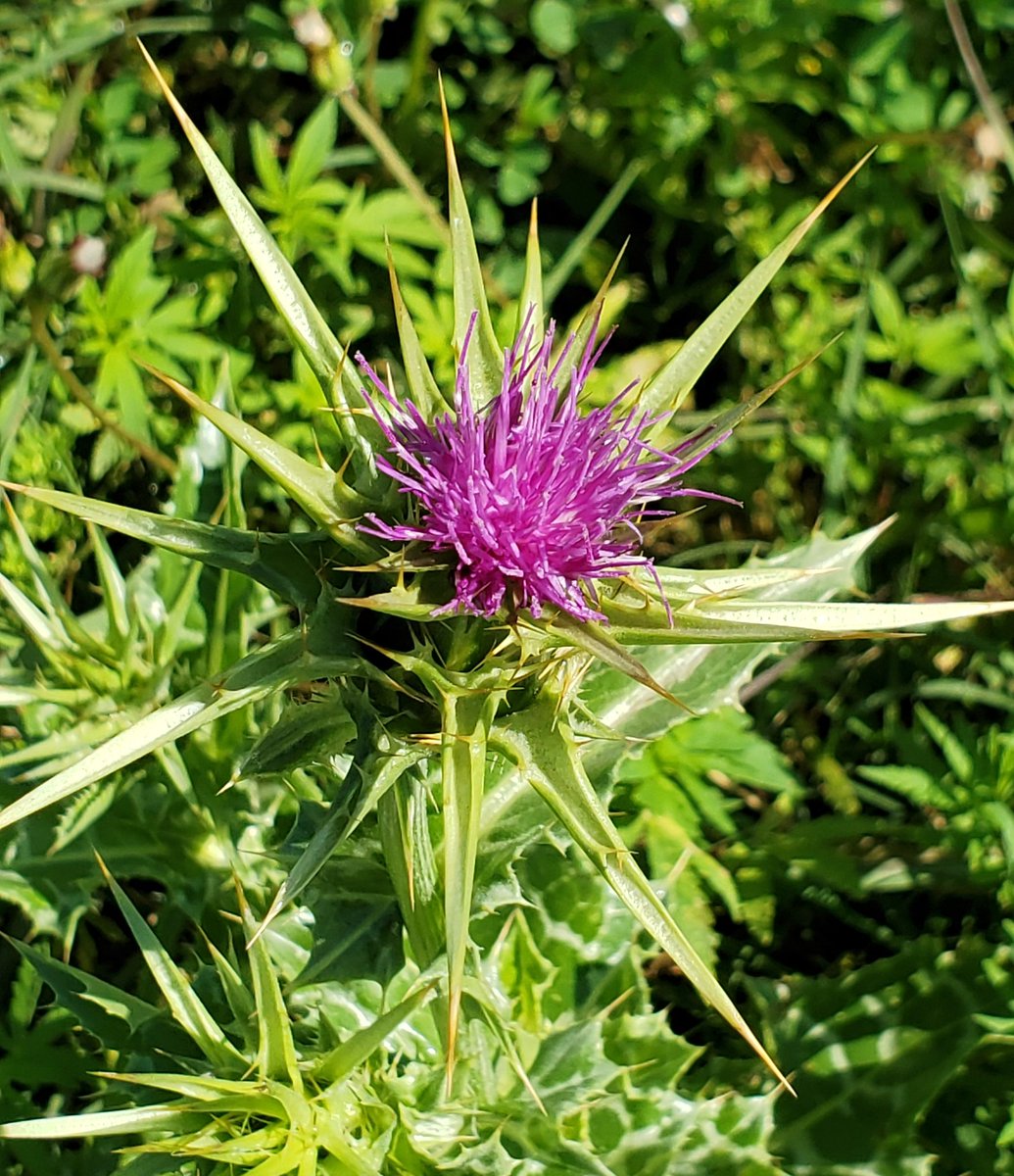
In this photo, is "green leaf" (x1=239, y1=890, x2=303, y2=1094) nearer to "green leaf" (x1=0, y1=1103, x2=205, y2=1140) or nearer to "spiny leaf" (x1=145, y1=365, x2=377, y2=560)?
"green leaf" (x1=0, y1=1103, x2=205, y2=1140)

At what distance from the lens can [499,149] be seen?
4.20 m

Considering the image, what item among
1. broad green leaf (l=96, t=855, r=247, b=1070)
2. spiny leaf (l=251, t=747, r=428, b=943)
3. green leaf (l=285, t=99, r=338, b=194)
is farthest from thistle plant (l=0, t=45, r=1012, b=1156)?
green leaf (l=285, t=99, r=338, b=194)

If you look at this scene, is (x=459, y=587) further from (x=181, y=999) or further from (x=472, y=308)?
(x=181, y=999)

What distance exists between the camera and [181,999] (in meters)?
2.07

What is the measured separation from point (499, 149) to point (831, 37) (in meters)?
1.25

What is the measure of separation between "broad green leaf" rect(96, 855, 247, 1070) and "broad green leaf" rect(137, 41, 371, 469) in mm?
883

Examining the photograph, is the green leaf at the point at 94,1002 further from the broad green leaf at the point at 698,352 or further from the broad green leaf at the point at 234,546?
the broad green leaf at the point at 698,352

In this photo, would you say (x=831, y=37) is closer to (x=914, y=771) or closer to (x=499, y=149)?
(x=499, y=149)

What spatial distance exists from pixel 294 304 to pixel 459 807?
830mm

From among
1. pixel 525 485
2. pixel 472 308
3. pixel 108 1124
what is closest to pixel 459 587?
pixel 525 485

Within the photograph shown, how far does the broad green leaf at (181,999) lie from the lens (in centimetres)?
201

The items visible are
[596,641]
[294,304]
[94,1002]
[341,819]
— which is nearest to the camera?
[596,641]

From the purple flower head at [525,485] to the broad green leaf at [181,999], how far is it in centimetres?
83

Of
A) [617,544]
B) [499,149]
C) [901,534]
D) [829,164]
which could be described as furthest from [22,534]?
[829,164]
